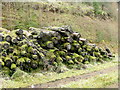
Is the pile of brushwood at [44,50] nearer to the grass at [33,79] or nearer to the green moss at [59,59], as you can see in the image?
the green moss at [59,59]

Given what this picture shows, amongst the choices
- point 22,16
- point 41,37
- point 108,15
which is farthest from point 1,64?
point 108,15

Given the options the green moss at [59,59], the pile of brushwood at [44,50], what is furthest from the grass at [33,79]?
the green moss at [59,59]

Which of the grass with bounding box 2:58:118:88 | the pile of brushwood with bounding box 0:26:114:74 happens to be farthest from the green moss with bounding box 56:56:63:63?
the grass with bounding box 2:58:118:88

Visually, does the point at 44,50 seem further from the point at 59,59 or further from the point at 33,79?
the point at 33,79

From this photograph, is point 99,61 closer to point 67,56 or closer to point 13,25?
point 67,56

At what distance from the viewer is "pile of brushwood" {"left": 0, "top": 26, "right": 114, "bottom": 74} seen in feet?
70.6

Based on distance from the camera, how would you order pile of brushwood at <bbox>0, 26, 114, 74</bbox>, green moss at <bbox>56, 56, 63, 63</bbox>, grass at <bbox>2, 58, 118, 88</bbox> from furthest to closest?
green moss at <bbox>56, 56, 63, 63</bbox>
pile of brushwood at <bbox>0, 26, 114, 74</bbox>
grass at <bbox>2, 58, 118, 88</bbox>

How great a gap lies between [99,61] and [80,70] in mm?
7014

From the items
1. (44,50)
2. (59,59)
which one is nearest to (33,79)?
(44,50)

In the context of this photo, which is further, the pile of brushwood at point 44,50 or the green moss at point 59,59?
the green moss at point 59,59

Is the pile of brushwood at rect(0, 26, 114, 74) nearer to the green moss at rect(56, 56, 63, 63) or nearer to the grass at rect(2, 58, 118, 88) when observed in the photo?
the green moss at rect(56, 56, 63, 63)

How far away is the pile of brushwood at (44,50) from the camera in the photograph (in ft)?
70.6

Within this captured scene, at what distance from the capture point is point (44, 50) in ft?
82.7

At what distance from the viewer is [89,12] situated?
63.2m
